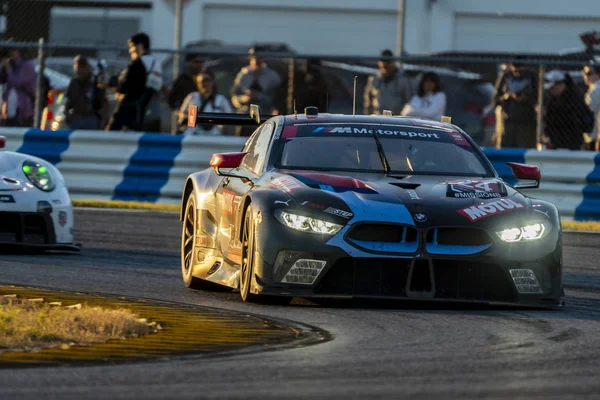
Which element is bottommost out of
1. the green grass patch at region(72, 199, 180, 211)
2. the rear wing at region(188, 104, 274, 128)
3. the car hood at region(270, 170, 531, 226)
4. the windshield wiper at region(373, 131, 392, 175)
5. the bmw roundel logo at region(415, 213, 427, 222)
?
the green grass patch at region(72, 199, 180, 211)

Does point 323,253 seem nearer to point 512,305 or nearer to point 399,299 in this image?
point 399,299

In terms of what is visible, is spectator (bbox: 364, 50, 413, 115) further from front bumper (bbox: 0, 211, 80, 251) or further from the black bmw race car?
the black bmw race car

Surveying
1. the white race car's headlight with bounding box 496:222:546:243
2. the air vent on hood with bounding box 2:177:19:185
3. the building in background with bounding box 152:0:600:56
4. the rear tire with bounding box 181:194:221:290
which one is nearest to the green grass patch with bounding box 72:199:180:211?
the air vent on hood with bounding box 2:177:19:185

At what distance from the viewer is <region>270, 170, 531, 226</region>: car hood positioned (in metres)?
8.35

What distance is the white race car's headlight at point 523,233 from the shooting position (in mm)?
8438

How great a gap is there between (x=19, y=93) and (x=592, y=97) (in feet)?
22.8

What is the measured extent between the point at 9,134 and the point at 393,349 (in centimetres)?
1155

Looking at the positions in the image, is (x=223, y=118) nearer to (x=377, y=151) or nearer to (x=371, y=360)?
(x=377, y=151)

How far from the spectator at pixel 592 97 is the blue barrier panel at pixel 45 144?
604cm

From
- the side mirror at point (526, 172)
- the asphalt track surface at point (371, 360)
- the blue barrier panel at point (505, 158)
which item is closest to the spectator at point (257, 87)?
the blue barrier panel at point (505, 158)

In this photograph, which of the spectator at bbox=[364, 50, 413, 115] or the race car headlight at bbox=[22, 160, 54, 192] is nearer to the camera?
the race car headlight at bbox=[22, 160, 54, 192]

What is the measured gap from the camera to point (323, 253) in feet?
27.3

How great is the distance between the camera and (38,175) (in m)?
11.9

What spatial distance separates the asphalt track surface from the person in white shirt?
23.6ft
